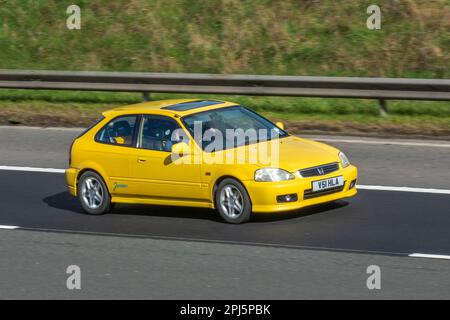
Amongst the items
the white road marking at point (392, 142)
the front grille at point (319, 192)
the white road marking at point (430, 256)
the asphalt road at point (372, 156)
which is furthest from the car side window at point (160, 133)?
the white road marking at point (392, 142)

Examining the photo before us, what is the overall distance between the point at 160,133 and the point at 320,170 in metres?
2.10

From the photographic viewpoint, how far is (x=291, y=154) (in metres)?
12.7

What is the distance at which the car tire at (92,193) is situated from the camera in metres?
13.7

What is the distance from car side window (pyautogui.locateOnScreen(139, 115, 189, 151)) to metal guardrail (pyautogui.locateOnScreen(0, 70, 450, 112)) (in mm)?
6935

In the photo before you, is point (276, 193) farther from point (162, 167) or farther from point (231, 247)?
point (162, 167)

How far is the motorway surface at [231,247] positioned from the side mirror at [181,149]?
0.85m

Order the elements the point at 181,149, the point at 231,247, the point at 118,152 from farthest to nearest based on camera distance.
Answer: the point at 118,152 → the point at 181,149 → the point at 231,247

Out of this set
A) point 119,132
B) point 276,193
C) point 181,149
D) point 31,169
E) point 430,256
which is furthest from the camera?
point 31,169

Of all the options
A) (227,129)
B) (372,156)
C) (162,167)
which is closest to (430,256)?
(227,129)

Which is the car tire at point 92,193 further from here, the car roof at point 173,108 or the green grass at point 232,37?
the green grass at point 232,37

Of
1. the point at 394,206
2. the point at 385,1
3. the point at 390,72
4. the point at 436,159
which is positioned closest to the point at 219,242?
the point at 394,206

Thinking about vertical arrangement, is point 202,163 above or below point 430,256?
above
